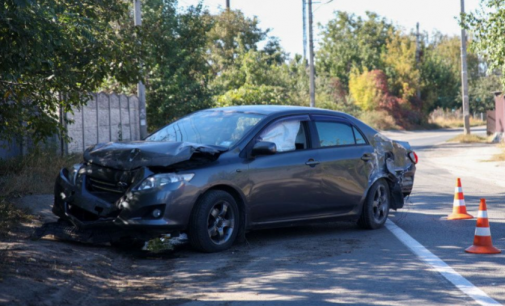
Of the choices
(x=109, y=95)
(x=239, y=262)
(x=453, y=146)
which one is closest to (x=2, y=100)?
(x=239, y=262)

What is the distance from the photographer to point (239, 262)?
25.2 feet

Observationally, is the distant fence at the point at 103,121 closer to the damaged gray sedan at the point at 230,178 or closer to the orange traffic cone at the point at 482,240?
the damaged gray sedan at the point at 230,178

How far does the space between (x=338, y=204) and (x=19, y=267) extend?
439 centimetres

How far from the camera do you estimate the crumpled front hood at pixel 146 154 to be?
792 centimetres

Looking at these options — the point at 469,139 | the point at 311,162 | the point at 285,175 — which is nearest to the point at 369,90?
the point at 469,139

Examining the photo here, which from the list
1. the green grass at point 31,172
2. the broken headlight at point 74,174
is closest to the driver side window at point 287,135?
the broken headlight at point 74,174

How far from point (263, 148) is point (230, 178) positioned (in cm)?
56

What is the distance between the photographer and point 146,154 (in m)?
8.02

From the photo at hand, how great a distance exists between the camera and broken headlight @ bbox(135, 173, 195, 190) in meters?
7.77

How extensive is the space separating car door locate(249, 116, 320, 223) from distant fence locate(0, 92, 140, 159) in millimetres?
8442

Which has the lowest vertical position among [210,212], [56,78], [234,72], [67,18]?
[210,212]

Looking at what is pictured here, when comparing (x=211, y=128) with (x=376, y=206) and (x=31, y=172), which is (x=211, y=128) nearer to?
(x=376, y=206)

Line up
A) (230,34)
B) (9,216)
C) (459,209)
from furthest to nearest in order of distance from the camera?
(230,34) → (459,209) → (9,216)

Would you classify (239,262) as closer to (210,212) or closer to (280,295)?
(210,212)
